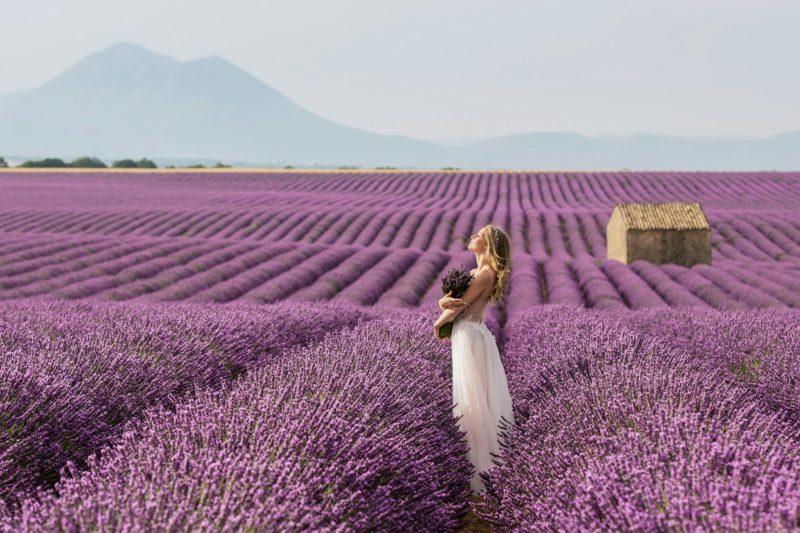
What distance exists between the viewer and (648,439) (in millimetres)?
2951

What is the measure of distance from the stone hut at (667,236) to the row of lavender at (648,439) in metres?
14.4

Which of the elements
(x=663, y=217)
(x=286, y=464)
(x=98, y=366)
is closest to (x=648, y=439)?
(x=286, y=464)

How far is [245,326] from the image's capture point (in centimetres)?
700

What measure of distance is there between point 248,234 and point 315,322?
1811 centimetres

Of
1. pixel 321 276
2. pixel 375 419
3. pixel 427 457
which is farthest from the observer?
pixel 321 276

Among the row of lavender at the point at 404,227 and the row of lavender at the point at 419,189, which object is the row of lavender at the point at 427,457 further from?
the row of lavender at the point at 419,189

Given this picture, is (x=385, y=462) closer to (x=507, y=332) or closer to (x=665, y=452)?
(x=665, y=452)

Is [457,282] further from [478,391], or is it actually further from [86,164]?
[86,164]

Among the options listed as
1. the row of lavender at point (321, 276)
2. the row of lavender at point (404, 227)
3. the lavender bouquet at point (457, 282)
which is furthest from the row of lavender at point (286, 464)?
the row of lavender at point (404, 227)

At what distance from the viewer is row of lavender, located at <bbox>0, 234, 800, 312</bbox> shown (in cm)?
1396

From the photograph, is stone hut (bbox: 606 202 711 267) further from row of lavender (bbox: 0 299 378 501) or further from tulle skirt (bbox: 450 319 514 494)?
tulle skirt (bbox: 450 319 514 494)

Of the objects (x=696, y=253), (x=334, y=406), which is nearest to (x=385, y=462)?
(x=334, y=406)

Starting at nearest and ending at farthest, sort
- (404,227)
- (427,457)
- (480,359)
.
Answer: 1. (427,457)
2. (480,359)
3. (404,227)

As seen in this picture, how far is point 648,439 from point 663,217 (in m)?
19.2
